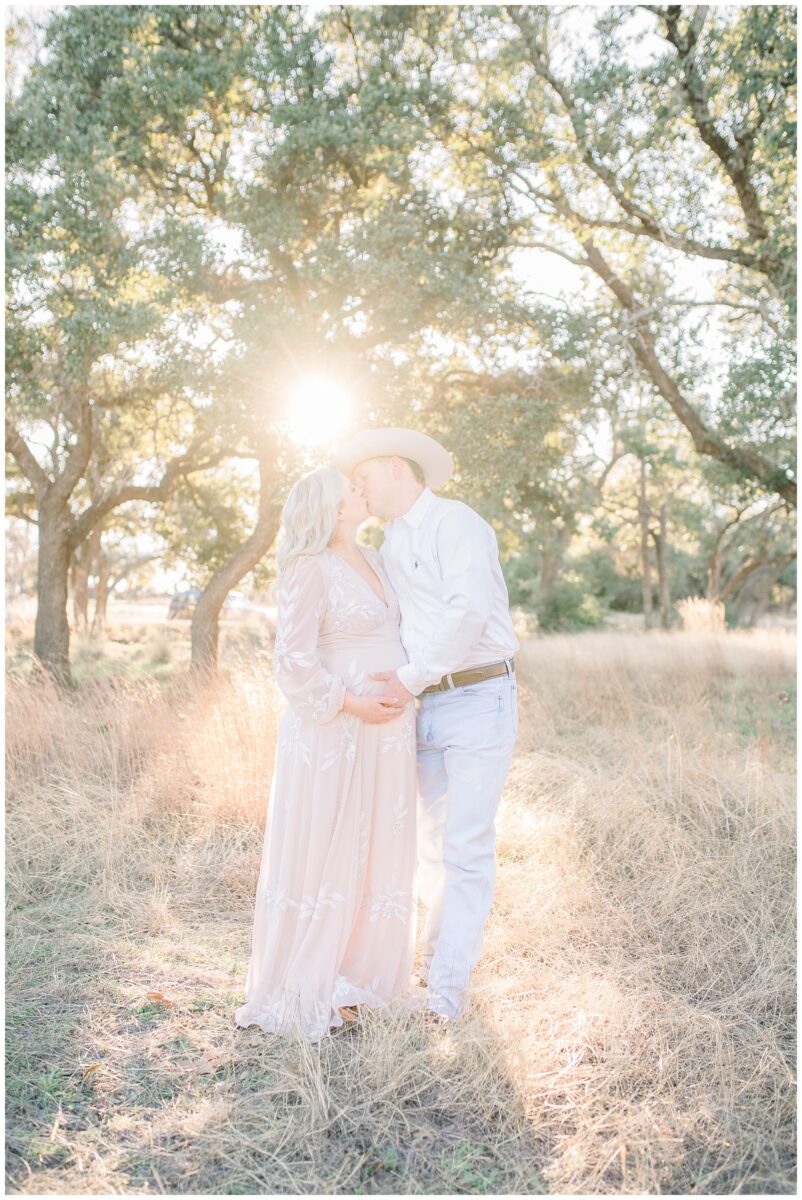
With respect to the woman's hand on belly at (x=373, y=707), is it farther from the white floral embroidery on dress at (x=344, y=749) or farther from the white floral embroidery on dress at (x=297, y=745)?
the white floral embroidery on dress at (x=297, y=745)

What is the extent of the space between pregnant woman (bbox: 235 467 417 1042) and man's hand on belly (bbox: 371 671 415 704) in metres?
0.04

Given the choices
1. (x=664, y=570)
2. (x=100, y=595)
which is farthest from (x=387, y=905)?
(x=664, y=570)

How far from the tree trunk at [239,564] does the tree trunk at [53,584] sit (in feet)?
6.09

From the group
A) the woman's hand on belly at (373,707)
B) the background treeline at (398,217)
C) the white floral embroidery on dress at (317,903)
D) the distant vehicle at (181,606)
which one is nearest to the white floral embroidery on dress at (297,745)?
the woman's hand on belly at (373,707)

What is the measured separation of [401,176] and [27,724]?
6996 millimetres

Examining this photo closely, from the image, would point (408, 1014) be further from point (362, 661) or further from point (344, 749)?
point (362, 661)

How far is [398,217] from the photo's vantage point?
359 inches

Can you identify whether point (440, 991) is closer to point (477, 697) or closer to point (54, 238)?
point (477, 697)

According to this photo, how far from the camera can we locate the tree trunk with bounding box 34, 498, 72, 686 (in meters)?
12.2

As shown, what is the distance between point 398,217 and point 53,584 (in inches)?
283

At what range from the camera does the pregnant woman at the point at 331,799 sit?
10.4 ft

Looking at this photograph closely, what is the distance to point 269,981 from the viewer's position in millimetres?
3229

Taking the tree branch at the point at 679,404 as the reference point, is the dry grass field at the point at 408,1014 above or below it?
below

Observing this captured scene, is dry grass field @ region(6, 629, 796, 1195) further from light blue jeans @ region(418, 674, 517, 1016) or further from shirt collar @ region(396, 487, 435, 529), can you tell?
shirt collar @ region(396, 487, 435, 529)
